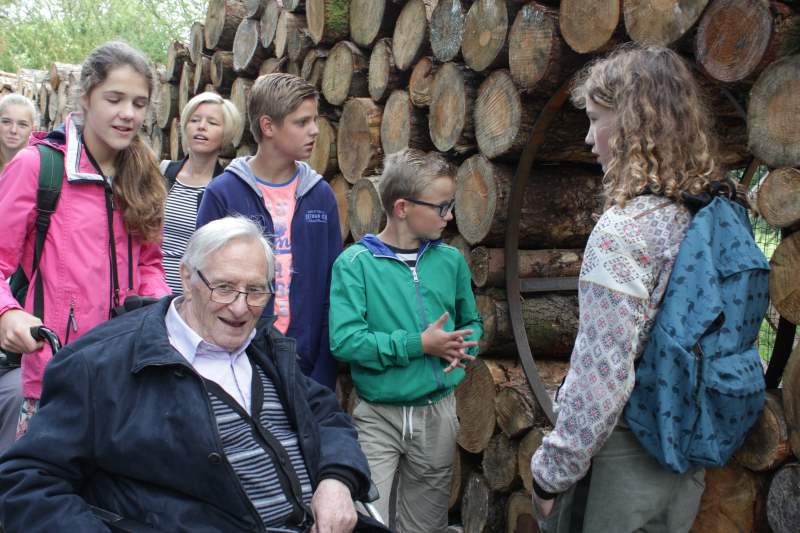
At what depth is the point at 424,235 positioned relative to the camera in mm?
3100

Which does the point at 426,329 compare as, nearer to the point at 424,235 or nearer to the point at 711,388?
the point at 424,235

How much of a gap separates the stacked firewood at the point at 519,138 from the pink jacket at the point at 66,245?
1.58 meters

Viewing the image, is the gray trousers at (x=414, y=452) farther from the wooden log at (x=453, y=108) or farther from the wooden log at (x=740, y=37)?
the wooden log at (x=740, y=37)

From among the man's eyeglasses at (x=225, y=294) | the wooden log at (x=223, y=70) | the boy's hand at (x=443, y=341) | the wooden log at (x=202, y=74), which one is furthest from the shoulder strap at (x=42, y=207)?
the wooden log at (x=202, y=74)

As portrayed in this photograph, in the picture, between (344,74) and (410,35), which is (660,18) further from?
(344,74)

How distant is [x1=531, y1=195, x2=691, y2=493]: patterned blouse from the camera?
6.21 feet

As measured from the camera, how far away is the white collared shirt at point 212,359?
2.13 m

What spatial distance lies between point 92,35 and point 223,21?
78.3 feet

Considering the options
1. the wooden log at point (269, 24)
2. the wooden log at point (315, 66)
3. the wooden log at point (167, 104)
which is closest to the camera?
the wooden log at point (315, 66)

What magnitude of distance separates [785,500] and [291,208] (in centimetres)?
207

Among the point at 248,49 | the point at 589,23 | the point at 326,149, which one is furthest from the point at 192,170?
the point at 589,23

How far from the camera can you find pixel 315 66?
5.09m

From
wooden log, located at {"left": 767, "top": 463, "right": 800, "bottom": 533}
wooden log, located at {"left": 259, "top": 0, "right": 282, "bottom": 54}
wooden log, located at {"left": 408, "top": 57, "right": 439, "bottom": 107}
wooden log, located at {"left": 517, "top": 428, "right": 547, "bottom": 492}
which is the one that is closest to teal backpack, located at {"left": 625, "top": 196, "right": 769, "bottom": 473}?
wooden log, located at {"left": 767, "top": 463, "right": 800, "bottom": 533}

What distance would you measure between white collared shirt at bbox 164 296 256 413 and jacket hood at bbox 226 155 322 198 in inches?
44.6
